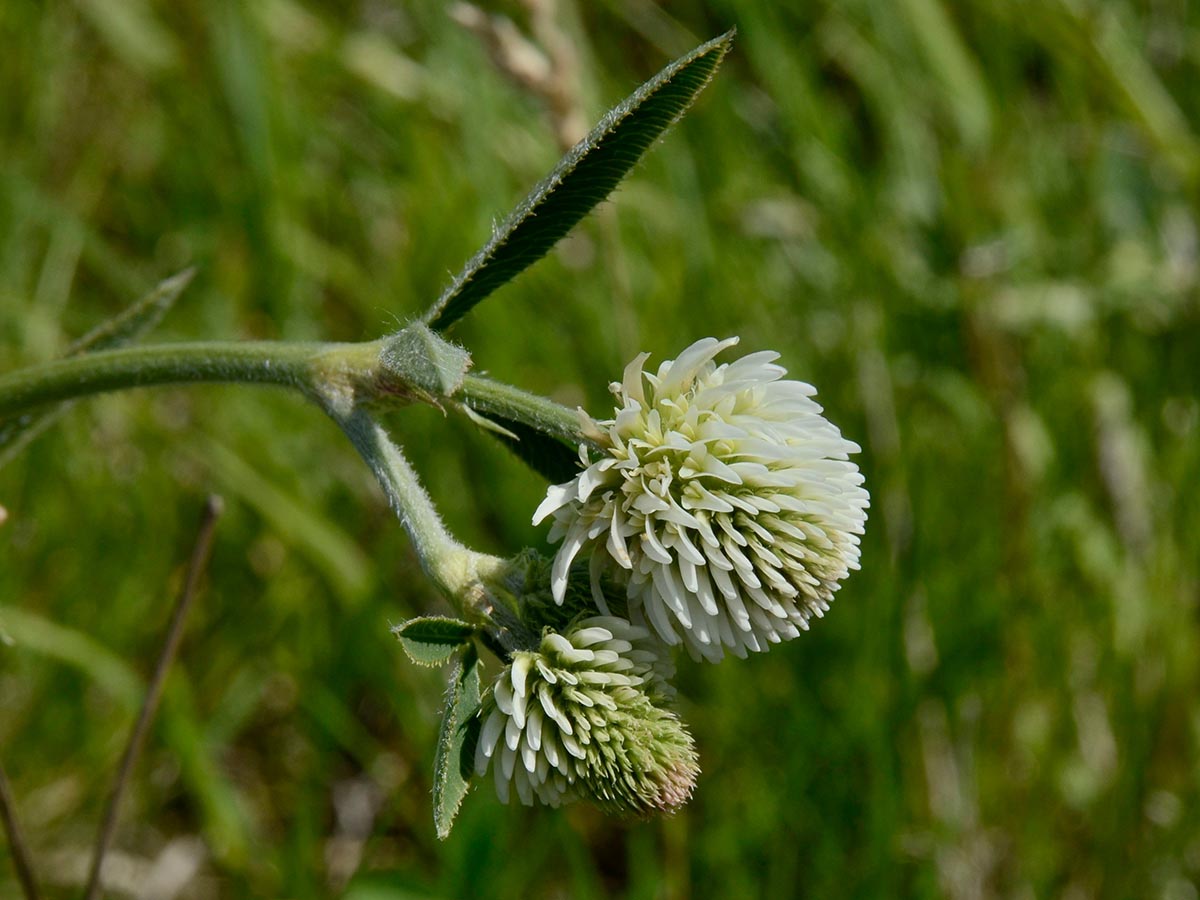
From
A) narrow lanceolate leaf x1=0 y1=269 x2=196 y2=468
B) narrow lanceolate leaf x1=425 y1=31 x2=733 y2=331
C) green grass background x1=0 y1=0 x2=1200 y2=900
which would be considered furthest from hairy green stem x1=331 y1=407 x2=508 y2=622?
green grass background x1=0 y1=0 x2=1200 y2=900

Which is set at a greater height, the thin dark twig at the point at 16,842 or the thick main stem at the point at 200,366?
the thick main stem at the point at 200,366

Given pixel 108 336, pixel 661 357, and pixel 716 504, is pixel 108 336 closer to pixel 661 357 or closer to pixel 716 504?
pixel 716 504

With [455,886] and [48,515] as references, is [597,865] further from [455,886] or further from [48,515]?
[48,515]

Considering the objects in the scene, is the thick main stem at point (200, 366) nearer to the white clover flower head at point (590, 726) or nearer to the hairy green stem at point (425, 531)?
the hairy green stem at point (425, 531)

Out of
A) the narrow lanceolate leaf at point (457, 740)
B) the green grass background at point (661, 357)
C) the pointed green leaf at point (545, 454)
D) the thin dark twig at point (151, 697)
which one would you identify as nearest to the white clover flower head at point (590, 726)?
the narrow lanceolate leaf at point (457, 740)

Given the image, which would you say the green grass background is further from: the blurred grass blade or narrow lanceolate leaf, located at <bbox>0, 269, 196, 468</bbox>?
narrow lanceolate leaf, located at <bbox>0, 269, 196, 468</bbox>

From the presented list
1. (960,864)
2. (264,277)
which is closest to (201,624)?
(264,277)
